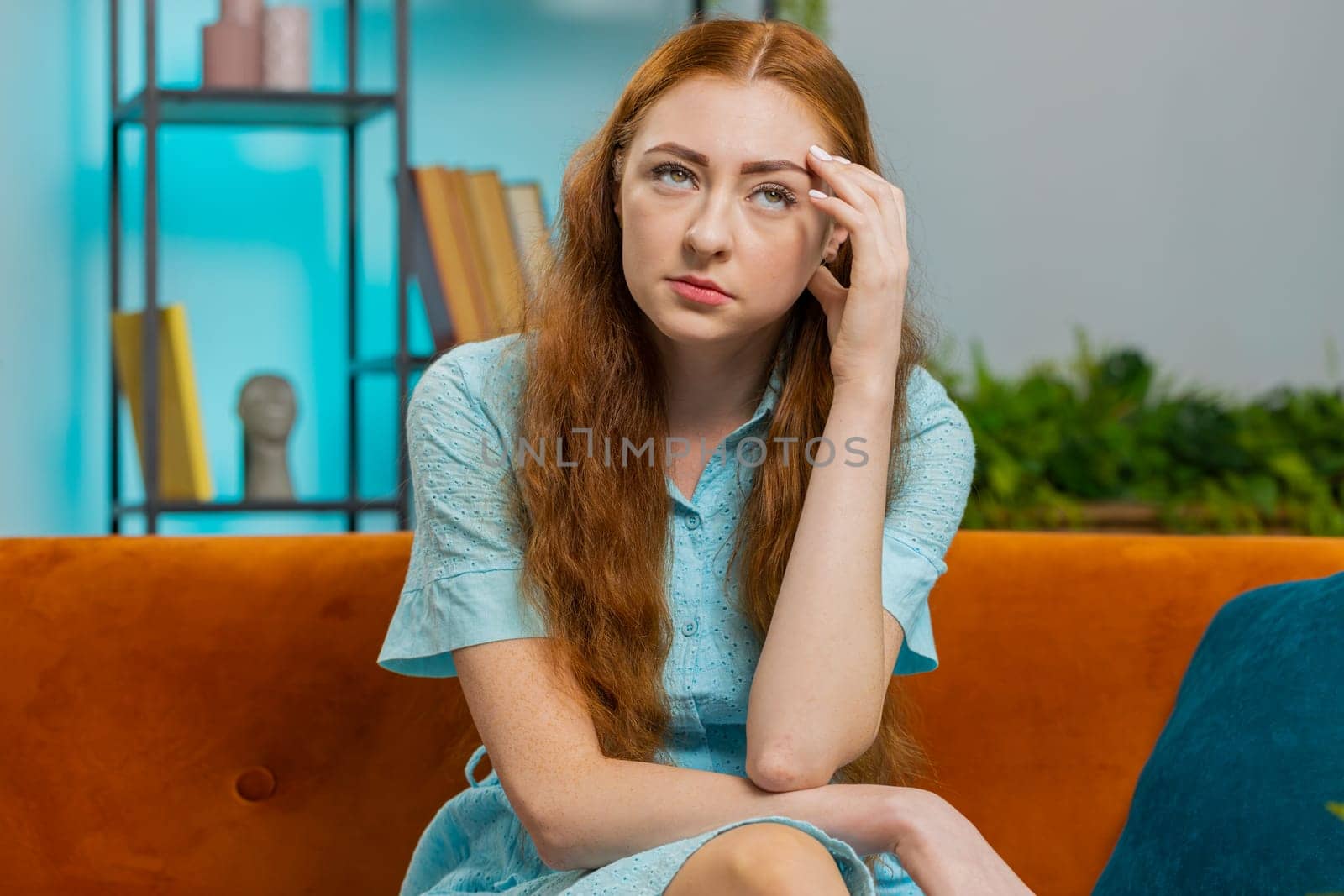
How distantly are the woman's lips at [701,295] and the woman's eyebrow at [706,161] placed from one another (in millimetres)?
110

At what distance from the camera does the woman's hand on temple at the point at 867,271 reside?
1376 mm

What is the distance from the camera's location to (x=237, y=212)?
2873mm

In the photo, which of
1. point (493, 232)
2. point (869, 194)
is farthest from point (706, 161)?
point (493, 232)

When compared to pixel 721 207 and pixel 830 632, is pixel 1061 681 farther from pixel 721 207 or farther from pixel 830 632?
pixel 721 207

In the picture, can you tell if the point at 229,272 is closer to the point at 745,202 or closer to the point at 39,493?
the point at 39,493

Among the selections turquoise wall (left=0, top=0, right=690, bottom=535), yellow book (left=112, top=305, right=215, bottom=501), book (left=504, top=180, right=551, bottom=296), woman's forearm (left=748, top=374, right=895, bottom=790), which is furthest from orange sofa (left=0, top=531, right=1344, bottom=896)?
turquoise wall (left=0, top=0, right=690, bottom=535)

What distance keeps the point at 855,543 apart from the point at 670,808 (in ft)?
0.93

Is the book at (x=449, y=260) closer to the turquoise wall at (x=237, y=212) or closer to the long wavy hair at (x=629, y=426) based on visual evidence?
the turquoise wall at (x=237, y=212)

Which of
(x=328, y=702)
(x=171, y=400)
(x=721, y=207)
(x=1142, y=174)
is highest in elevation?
(x=1142, y=174)

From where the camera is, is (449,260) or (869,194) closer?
(869,194)

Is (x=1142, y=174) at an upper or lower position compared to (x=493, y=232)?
upper

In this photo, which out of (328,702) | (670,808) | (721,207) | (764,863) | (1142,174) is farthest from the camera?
(1142,174)

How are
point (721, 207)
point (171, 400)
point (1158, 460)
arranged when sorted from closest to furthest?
point (721, 207), point (171, 400), point (1158, 460)
